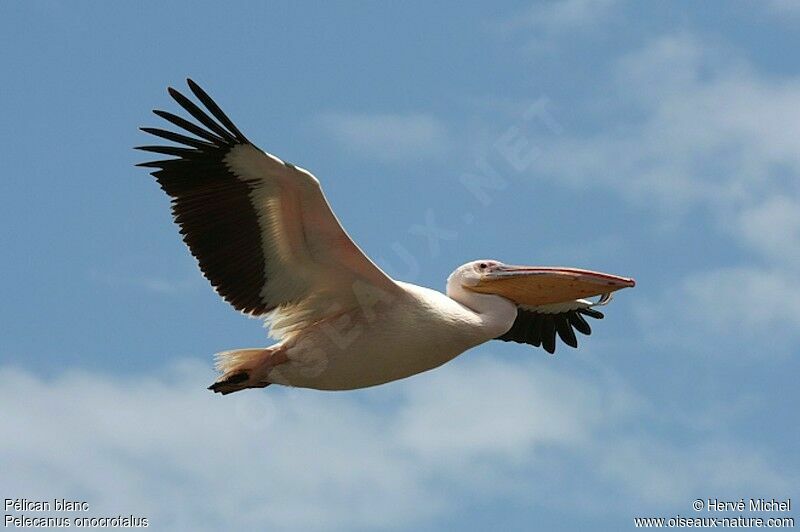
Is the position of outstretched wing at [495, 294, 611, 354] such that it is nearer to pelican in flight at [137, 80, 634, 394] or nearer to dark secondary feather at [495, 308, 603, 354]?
dark secondary feather at [495, 308, 603, 354]

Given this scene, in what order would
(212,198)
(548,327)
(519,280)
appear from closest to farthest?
1. (212,198)
2. (519,280)
3. (548,327)

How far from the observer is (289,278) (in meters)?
15.8

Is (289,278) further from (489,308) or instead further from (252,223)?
(489,308)

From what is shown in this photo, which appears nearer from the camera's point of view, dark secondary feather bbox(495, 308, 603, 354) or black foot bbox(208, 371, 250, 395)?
black foot bbox(208, 371, 250, 395)

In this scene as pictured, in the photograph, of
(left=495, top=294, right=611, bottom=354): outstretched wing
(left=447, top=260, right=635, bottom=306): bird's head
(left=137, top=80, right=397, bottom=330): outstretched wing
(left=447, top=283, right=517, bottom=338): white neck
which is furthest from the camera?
(left=495, top=294, right=611, bottom=354): outstretched wing

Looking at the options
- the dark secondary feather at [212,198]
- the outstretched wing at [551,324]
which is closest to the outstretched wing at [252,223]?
the dark secondary feather at [212,198]

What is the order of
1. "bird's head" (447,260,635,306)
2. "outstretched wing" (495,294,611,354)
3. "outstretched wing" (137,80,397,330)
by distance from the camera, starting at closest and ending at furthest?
"outstretched wing" (137,80,397,330), "bird's head" (447,260,635,306), "outstretched wing" (495,294,611,354)

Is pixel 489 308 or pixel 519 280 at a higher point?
pixel 519 280

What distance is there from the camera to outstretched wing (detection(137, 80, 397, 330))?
15.3 m

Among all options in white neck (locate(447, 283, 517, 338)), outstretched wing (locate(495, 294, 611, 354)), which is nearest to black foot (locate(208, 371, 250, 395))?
white neck (locate(447, 283, 517, 338))

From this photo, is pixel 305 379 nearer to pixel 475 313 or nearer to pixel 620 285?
pixel 475 313

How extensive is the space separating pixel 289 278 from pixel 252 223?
0.60 meters

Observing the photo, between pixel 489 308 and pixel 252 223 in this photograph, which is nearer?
pixel 252 223

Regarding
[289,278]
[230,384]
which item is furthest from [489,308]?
[230,384]
